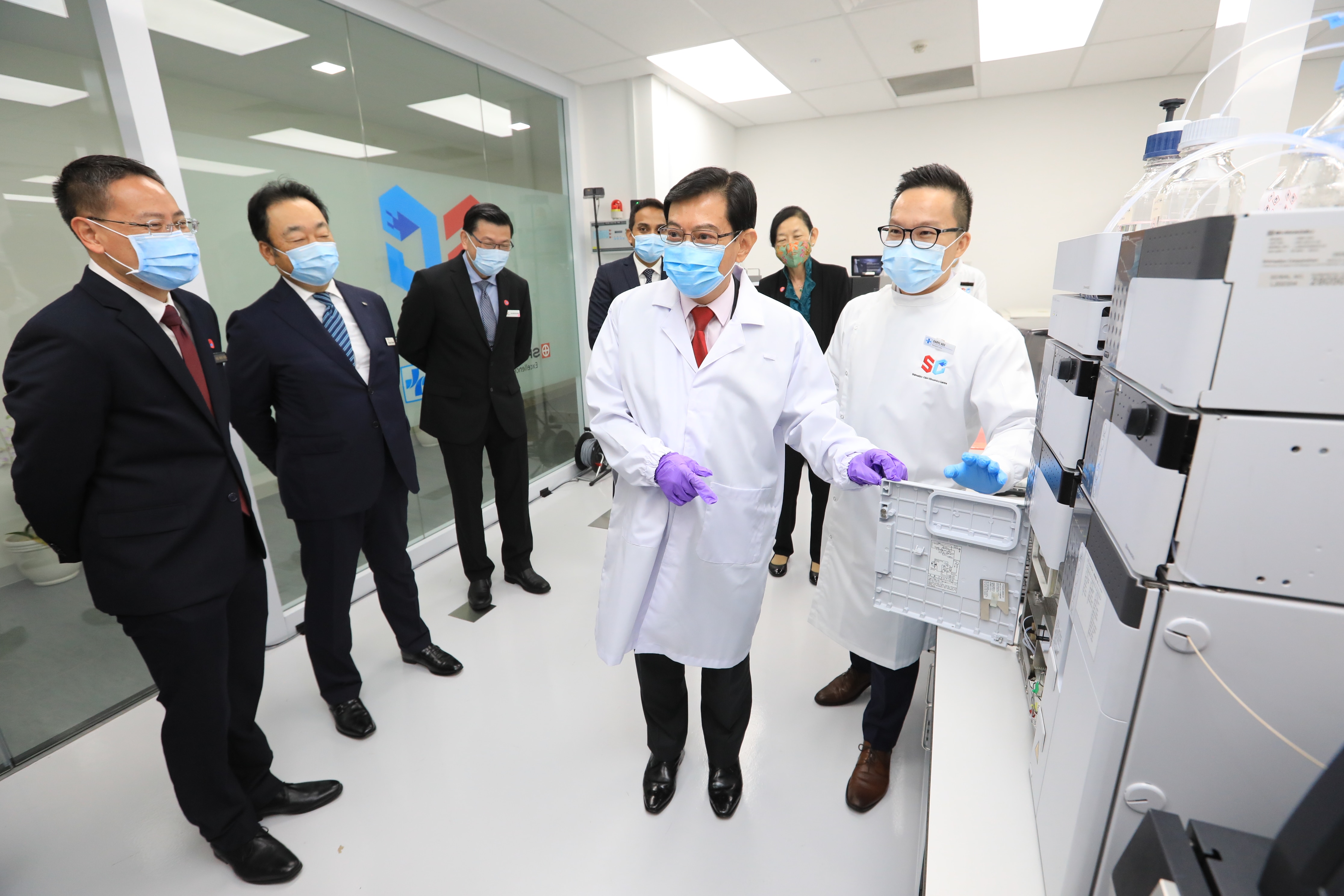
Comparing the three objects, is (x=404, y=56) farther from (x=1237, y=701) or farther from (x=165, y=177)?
(x=1237, y=701)

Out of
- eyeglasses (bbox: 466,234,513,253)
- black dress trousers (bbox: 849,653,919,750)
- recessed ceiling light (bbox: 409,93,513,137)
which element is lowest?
black dress trousers (bbox: 849,653,919,750)

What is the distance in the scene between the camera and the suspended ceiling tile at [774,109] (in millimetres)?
4609

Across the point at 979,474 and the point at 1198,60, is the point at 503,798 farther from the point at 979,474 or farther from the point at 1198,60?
the point at 1198,60

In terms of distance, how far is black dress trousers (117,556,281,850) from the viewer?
1.34m

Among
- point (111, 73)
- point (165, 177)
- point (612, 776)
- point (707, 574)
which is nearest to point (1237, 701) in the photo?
point (707, 574)

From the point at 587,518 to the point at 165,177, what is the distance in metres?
2.41

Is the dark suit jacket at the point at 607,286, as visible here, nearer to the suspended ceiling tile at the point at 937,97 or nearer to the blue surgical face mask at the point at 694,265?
the blue surgical face mask at the point at 694,265

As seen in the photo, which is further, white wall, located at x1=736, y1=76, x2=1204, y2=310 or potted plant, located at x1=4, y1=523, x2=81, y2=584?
white wall, located at x1=736, y1=76, x2=1204, y2=310

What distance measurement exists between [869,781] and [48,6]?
10.9 feet

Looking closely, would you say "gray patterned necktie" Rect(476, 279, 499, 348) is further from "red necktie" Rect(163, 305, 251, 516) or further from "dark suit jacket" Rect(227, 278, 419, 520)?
"red necktie" Rect(163, 305, 251, 516)

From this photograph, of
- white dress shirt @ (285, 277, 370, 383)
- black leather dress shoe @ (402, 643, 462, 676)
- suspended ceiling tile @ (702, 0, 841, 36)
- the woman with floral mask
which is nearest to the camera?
white dress shirt @ (285, 277, 370, 383)

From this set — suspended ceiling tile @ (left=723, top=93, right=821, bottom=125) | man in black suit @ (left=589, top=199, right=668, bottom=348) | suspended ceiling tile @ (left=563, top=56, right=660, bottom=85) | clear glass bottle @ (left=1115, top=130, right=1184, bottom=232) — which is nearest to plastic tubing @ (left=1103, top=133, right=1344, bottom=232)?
clear glass bottle @ (left=1115, top=130, right=1184, bottom=232)

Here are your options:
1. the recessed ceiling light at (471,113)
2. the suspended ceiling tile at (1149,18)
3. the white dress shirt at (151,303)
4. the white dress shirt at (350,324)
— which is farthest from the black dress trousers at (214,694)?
the suspended ceiling tile at (1149,18)

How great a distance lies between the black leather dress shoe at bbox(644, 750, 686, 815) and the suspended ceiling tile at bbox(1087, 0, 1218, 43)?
4.12m
